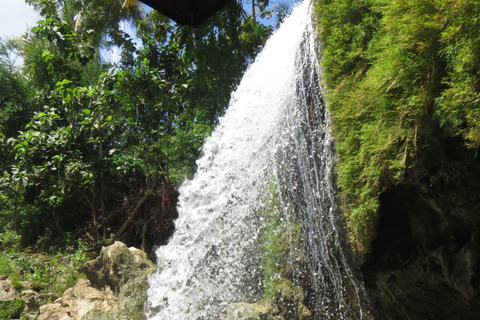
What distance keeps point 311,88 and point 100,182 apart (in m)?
6.66

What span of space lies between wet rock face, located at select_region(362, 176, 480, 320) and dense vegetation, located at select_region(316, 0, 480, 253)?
0.13 metres

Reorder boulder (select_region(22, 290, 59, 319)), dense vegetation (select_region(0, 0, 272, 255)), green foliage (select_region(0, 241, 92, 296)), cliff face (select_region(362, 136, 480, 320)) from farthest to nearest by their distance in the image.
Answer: dense vegetation (select_region(0, 0, 272, 255)), green foliage (select_region(0, 241, 92, 296)), boulder (select_region(22, 290, 59, 319)), cliff face (select_region(362, 136, 480, 320))

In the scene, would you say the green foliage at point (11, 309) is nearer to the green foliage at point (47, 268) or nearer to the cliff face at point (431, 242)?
the green foliage at point (47, 268)

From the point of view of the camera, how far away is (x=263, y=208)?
475cm

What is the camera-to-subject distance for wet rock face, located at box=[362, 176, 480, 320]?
2715mm

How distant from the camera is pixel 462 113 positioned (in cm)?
240

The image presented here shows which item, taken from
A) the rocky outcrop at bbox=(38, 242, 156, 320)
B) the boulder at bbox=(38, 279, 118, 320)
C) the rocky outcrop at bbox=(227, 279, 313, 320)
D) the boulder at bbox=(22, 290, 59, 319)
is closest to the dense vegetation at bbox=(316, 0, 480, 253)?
the rocky outcrop at bbox=(227, 279, 313, 320)

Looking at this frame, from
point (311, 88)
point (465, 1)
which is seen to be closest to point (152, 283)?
point (311, 88)

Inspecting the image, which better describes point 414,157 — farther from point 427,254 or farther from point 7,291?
point 7,291

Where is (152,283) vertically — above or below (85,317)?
above

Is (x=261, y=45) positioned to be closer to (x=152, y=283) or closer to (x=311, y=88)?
(x=311, y=88)

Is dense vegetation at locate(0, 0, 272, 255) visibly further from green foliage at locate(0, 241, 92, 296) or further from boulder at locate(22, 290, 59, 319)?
boulder at locate(22, 290, 59, 319)

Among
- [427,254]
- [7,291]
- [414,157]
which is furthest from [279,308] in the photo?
[7,291]

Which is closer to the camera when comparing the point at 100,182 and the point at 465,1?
the point at 465,1
